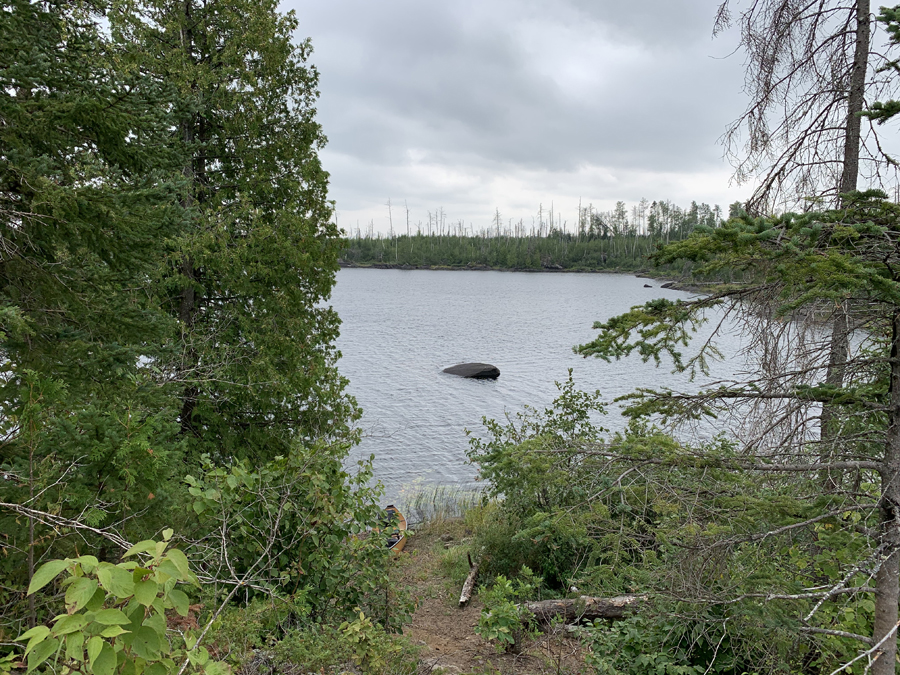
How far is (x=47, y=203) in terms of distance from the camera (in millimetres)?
3619

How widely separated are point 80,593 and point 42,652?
0.15m

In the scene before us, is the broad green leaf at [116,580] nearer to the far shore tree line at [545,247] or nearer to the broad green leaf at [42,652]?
the broad green leaf at [42,652]

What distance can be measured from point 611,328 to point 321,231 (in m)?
6.97

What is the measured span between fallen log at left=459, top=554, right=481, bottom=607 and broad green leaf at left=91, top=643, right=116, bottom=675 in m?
6.97

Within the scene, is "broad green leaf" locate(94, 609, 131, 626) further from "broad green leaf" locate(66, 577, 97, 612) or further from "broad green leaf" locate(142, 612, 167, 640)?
"broad green leaf" locate(142, 612, 167, 640)

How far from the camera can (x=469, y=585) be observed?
8.10 metres

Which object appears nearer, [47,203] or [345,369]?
[47,203]

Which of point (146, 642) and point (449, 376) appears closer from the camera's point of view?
point (146, 642)

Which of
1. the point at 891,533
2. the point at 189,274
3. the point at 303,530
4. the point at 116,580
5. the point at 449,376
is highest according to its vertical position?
the point at 189,274

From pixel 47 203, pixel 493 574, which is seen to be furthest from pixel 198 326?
pixel 493 574

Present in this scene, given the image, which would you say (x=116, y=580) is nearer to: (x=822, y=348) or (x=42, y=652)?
(x=42, y=652)

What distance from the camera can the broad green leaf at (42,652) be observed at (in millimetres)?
1376

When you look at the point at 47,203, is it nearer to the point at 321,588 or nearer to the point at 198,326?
the point at 321,588

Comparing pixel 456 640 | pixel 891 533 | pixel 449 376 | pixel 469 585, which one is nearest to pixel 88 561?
pixel 891 533
